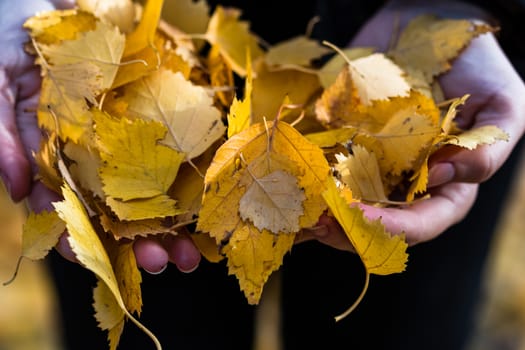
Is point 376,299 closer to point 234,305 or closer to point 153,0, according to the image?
point 234,305

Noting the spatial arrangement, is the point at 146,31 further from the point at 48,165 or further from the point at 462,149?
the point at 462,149

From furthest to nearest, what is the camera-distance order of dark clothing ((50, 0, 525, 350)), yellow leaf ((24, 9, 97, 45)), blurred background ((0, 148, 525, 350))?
1. blurred background ((0, 148, 525, 350))
2. dark clothing ((50, 0, 525, 350))
3. yellow leaf ((24, 9, 97, 45))

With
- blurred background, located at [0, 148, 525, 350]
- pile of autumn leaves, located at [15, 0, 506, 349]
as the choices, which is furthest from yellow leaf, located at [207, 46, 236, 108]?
blurred background, located at [0, 148, 525, 350]

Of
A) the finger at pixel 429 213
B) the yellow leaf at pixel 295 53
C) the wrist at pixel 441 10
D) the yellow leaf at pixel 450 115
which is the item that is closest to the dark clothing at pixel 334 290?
the wrist at pixel 441 10

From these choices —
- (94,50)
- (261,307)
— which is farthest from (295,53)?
(261,307)

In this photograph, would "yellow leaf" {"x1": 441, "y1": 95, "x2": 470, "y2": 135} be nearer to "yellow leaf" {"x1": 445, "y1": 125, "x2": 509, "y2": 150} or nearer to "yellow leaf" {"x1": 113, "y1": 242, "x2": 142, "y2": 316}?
"yellow leaf" {"x1": 445, "y1": 125, "x2": 509, "y2": 150}

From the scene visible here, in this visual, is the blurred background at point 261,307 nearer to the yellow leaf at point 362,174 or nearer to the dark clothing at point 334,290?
the dark clothing at point 334,290

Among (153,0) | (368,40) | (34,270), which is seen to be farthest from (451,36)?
(34,270)

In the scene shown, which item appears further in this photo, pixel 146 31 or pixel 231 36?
pixel 231 36
